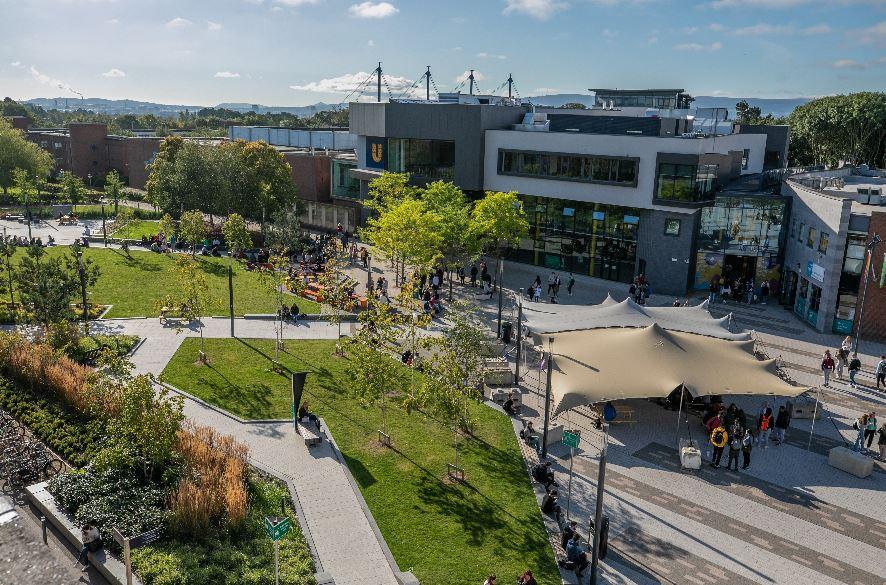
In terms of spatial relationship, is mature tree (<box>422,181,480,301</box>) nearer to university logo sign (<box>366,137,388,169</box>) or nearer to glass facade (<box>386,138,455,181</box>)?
glass facade (<box>386,138,455,181</box>)

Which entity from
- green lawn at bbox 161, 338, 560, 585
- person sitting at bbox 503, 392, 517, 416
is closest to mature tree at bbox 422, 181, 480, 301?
green lawn at bbox 161, 338, 560, 585

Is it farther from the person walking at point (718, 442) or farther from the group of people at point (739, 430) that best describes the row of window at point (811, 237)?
the person walking at point (718, 442)

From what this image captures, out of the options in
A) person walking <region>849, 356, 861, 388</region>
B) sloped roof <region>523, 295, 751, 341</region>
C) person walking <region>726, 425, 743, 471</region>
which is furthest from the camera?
person walking <region>849, 356, 861, 388</region>

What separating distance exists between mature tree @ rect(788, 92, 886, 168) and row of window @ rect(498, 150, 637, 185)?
123 ft

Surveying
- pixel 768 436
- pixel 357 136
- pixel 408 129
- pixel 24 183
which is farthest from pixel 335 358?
pixel 24 183

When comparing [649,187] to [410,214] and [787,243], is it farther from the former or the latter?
[410,214]

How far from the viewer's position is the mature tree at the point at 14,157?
69000 millimetres

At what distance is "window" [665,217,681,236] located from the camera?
4119cm

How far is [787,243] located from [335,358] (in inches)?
1084

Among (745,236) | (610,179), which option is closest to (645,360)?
(745,236)

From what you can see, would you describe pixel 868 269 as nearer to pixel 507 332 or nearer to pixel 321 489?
pixel 507 332

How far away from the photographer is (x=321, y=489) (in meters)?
19.0

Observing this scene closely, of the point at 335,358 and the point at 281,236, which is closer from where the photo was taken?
the point at 335,358

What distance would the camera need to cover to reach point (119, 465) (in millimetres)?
17781
